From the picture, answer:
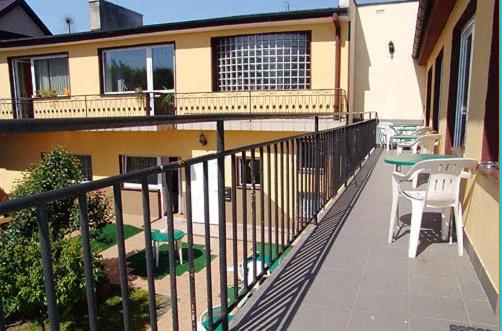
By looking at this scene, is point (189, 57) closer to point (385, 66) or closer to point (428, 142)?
point (385, 66)

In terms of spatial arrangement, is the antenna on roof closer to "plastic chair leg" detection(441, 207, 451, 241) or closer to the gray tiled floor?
the gray tiled floor

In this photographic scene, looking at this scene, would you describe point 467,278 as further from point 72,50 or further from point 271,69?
point 72,50

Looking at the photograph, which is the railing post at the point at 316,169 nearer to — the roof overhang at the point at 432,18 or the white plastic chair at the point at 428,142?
the roof overhang at the point at 432,18

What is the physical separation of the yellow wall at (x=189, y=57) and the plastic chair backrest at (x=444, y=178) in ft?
27.7

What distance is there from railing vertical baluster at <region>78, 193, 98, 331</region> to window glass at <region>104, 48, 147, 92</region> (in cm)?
1270

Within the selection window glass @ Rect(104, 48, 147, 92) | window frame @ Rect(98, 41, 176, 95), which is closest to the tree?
window frame @ Rect(98, 41, 176, 95)

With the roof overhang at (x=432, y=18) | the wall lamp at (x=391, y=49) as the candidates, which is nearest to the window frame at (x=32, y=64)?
the wall lamp at (x=391, y=49)

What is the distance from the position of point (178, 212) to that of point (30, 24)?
14.3m

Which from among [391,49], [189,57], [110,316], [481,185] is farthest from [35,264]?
[391,49]

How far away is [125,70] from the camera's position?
13.3 m

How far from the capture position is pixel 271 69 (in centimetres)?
1152

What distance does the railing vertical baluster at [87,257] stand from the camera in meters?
1.13

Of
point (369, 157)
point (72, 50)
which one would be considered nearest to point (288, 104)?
point (369, 157)

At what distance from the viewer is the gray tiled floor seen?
212cm
